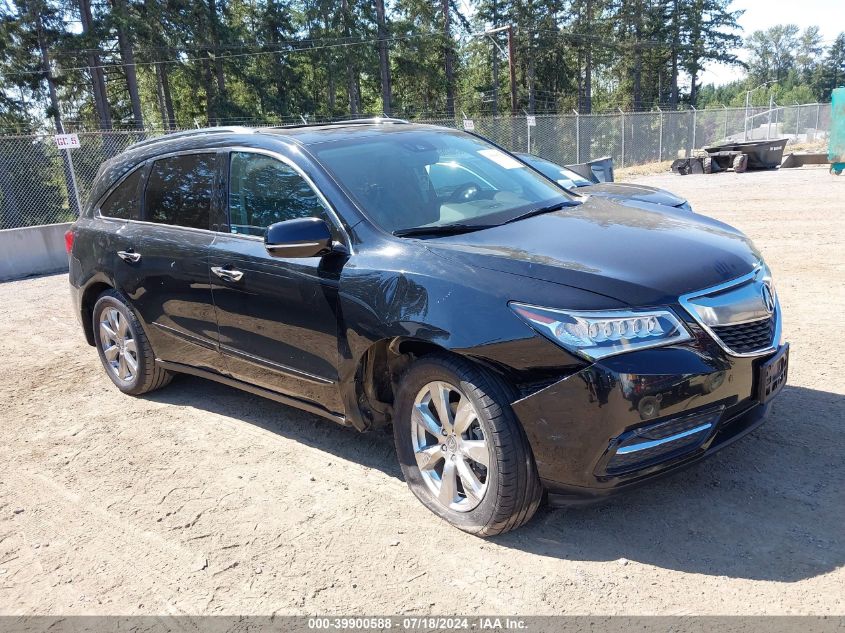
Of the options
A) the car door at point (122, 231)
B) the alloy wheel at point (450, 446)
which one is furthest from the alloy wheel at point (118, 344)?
the alloy wheel at point (450, 446)

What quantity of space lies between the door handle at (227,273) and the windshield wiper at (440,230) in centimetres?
105

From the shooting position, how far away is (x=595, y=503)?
2822 millimetres

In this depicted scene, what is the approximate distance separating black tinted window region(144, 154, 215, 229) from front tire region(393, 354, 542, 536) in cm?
194

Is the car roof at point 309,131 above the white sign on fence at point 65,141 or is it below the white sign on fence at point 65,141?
below

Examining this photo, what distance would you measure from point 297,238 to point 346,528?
1391 millimetres

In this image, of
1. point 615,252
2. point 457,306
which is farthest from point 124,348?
point 615,252

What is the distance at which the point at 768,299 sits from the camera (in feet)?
10.6

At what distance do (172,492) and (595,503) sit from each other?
2.26m

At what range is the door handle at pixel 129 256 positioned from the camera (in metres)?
4.71

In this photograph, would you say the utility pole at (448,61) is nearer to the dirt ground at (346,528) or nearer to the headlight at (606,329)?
the dirt ground at (346,528)

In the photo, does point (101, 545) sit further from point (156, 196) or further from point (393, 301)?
point (156, 196)

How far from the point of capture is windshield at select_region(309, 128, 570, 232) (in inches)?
142

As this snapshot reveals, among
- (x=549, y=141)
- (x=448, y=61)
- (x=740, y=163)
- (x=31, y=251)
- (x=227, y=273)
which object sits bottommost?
(x=740, y=163)

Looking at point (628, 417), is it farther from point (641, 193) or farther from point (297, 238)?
point (641, 193)
